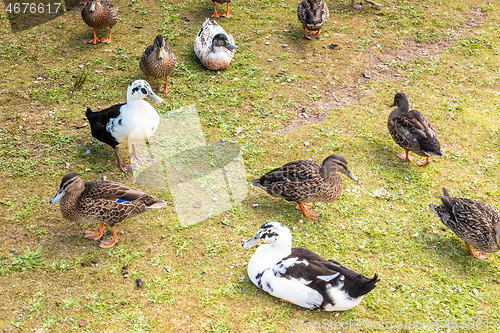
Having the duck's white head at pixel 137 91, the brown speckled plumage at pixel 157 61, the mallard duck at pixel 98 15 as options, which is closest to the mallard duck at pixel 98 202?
the duck's white head at pixel 137 91

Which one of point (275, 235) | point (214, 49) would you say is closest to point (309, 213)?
point (275, 235)

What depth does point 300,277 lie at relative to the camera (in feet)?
A: 15.6

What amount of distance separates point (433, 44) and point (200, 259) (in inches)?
319

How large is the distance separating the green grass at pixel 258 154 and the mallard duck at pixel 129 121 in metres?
0.57

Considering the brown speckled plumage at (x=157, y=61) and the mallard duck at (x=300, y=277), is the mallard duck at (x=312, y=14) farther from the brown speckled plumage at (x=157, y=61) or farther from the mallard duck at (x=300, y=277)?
the mallard duck at (x=300, y=277)

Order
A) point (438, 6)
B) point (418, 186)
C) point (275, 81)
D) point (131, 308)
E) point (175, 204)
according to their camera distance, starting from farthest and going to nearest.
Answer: point (438, 6), point (275, 81), point (418, 186), point (175, 204), point (131, 308)

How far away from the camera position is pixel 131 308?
480 cm

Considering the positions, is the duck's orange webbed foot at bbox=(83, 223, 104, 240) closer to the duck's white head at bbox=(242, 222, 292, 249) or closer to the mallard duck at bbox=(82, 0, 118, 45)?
the duck's white head at bbox=(242, 222, 292, 249)

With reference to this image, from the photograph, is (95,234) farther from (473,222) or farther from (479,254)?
(479,254)

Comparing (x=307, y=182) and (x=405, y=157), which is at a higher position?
(x=307, y=182)

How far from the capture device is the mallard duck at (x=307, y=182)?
5883mm

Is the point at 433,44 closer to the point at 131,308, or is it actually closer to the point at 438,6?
the point at 438,6

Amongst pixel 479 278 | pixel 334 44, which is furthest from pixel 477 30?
pixel 479 278

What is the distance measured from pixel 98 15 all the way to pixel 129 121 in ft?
14.0
